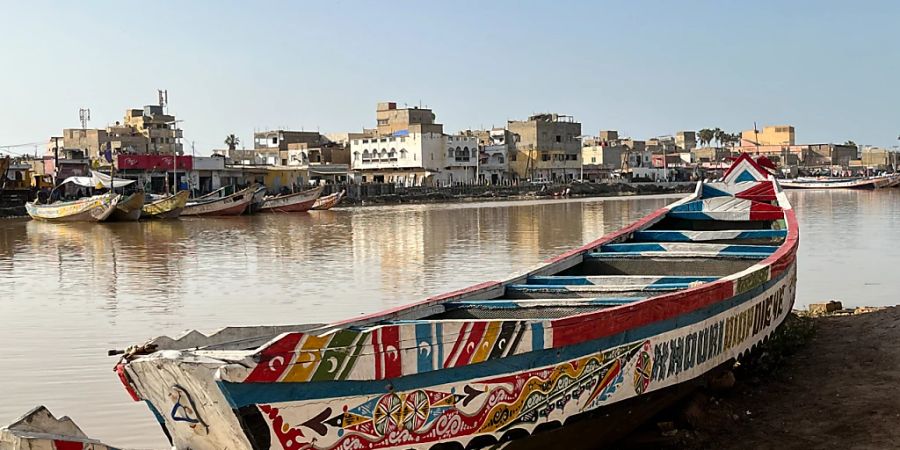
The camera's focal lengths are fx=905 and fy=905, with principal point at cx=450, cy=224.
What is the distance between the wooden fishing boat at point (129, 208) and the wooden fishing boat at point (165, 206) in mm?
1507

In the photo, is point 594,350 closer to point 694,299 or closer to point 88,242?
point 694,299

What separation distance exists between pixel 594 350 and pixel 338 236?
26.8 meters

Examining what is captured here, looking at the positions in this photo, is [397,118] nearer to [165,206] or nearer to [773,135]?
[165,206]

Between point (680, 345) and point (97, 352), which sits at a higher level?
point (680, 345)

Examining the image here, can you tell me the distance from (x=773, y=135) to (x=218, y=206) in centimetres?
12211

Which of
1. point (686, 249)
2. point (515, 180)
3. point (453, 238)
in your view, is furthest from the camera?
point (515, 180)

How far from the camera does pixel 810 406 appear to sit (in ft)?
24.2

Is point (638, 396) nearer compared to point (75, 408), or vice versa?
point (638, 396)

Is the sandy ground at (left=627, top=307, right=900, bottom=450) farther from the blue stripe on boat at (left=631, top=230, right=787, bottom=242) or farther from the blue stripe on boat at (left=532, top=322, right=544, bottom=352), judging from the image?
the blue stripe on boat at (left=631, top=230, right=787, bottom=242)

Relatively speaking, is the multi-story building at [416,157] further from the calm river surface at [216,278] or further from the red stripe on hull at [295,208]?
the calm river surface at [216,278]

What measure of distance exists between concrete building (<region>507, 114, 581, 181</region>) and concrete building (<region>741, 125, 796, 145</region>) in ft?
199

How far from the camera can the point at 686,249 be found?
9.85 m

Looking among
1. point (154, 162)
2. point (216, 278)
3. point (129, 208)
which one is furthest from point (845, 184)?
point (216, 278)

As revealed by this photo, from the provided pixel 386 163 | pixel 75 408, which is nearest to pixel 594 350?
pixel 75 408
